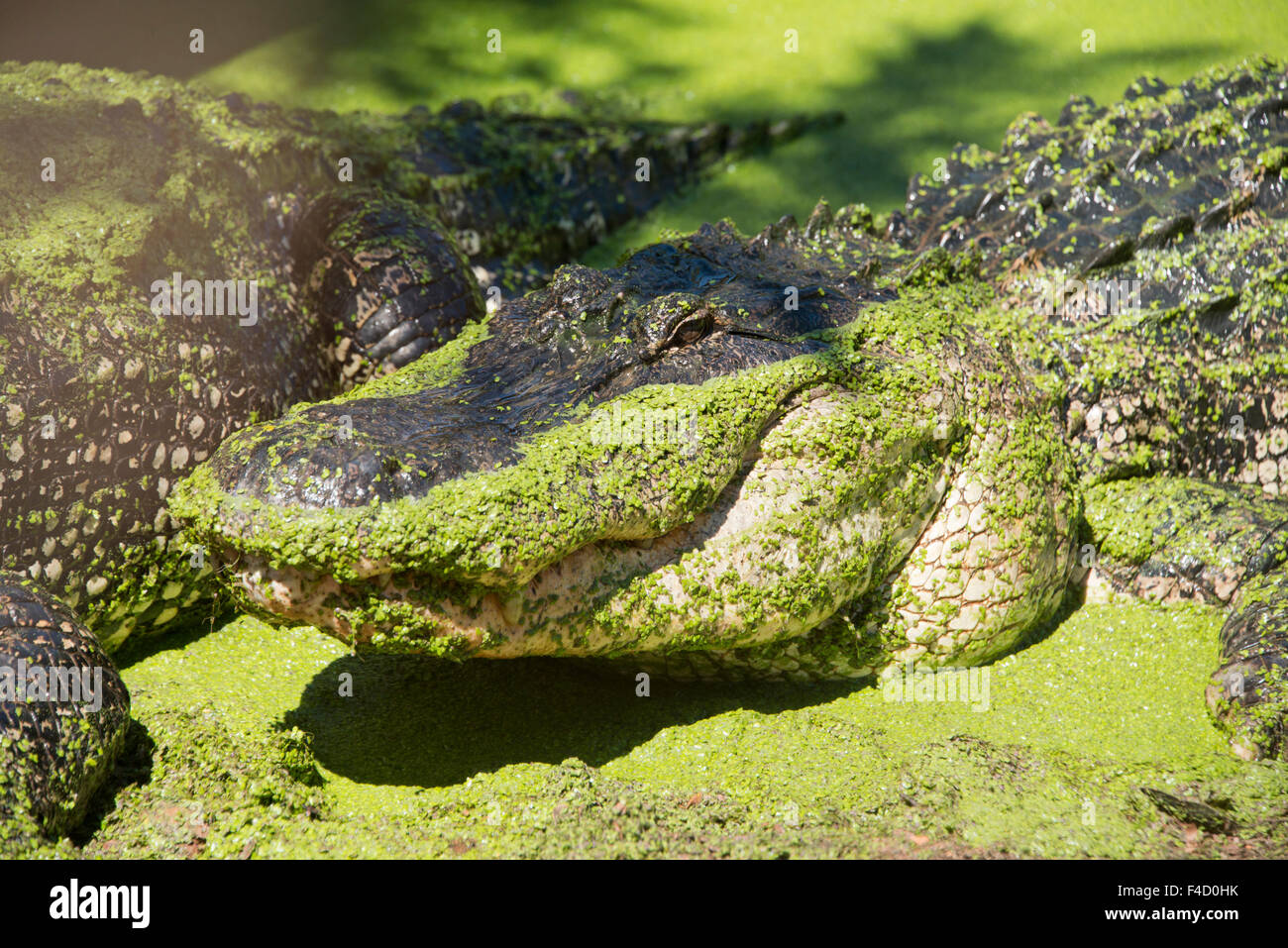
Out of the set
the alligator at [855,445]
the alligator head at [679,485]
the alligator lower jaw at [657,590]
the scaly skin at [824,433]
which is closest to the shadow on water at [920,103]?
the alligator at [855,445]

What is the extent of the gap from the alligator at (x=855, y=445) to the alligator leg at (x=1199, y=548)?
0.01m

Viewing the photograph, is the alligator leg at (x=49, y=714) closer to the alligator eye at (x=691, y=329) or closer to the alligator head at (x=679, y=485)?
the alligator head at (x=679, y=485)

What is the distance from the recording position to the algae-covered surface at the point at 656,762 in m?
2.55

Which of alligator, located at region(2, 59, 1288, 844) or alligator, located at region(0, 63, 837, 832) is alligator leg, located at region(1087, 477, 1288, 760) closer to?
alligator, located at region(2, 59, 1288, 844)

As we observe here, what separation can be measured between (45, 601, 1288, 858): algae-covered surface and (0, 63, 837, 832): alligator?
266 millimetres

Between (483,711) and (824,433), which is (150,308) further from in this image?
(824,433)

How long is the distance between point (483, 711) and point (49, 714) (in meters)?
1.12

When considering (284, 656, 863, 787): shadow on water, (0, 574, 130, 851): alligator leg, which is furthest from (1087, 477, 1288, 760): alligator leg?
(0, 574, 130, 851): alligator leg

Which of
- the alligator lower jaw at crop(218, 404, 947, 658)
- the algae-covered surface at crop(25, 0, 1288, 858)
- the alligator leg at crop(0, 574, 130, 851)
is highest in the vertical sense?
the alligator lower jaw at crop(218, 404, 947, 658)

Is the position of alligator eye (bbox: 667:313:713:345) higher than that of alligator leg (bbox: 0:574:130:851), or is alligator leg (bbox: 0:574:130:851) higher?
alligator eye (bbox: 667:313:713:345)

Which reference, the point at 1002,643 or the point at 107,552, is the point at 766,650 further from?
the point at 107,552

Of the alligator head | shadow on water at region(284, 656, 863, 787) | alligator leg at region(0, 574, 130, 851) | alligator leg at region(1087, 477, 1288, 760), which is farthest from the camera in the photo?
alligator leg at region(1087, 477, 1288, 760)

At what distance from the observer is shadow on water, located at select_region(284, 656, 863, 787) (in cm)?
292

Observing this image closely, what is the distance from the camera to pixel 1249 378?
402 centimetres
